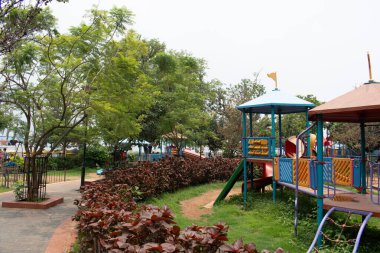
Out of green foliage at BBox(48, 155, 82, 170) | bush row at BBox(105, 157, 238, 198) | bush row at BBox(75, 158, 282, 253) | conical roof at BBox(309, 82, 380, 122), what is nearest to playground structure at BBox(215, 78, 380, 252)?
conical roof at BBox(309, 82, 380, 122)

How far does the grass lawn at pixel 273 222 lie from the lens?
666 cm

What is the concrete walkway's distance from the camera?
20.0 ft

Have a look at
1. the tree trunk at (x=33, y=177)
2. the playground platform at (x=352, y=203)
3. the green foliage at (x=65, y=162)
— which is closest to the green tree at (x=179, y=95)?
the tree trunk at (x=33, y=177)

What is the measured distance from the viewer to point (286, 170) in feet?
29.4

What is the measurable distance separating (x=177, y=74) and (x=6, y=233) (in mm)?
13846

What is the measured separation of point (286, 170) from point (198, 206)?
157 inches

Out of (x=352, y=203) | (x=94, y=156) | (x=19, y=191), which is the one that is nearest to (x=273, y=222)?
(x=352, y=203)

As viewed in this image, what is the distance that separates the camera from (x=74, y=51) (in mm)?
10406

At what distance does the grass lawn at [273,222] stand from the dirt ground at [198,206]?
0.24m

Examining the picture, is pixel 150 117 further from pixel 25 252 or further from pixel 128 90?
pixel 25 252

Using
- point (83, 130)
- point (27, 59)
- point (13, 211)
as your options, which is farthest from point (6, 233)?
point (83, 130)

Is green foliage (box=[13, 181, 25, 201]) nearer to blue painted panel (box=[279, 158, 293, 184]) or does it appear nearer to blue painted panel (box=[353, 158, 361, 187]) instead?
blue painted panel (box=[279, 158, 293, 184])

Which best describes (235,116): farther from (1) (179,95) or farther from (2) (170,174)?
(2) (170,174)

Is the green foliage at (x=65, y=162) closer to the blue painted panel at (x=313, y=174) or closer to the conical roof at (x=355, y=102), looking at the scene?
the blue painted panel at (x=313, y=174)
